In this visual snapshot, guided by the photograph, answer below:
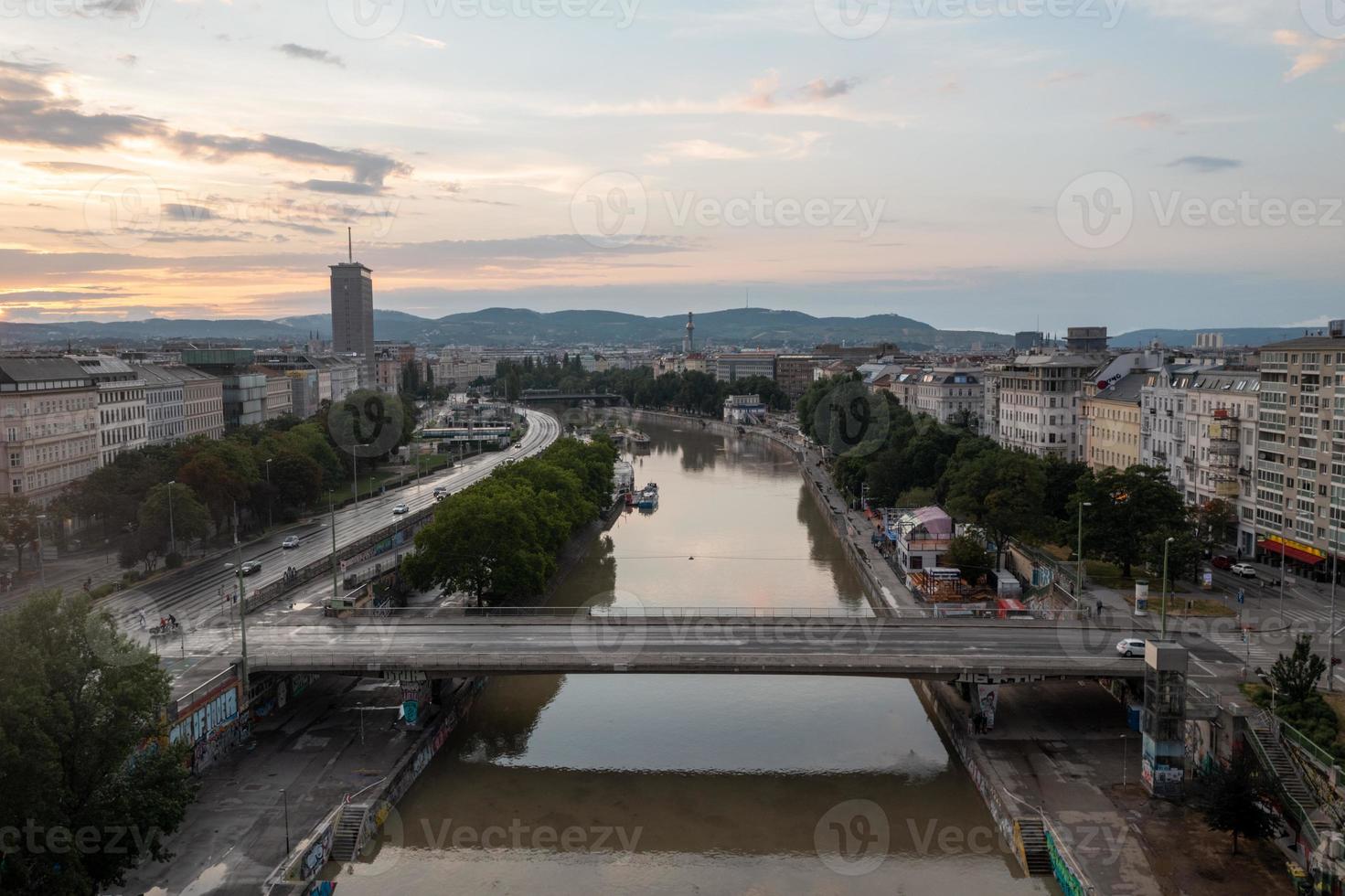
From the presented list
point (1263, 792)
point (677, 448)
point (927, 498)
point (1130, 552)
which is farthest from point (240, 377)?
point (1263, 792)

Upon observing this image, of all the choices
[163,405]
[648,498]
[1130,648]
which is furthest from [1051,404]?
[163,405]

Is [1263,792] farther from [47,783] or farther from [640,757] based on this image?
[47,783]

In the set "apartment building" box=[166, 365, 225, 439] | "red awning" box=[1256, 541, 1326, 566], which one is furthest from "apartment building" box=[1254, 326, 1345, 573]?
"apartment building" box=[166, 365, 225, 439]

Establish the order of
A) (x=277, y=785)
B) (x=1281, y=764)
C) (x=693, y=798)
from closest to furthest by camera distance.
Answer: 1. (x=1281, y=764)
2. (x=277, y=785)
3. (x=693, y=798)

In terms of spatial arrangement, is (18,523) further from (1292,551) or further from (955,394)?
(955,394)

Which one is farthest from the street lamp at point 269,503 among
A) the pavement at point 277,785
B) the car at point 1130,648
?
the car at point 1130,648

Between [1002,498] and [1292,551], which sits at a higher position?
[1002,498]

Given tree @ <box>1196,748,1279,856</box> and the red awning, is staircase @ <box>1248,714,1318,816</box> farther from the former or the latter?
the red awning
